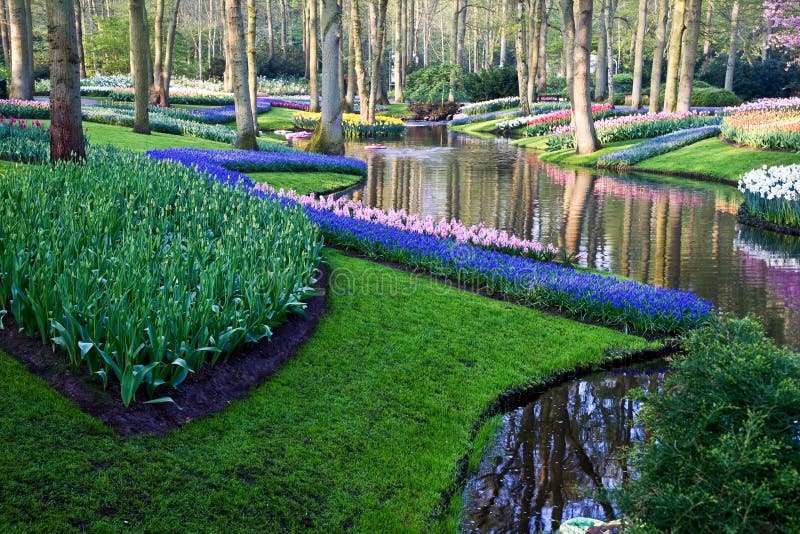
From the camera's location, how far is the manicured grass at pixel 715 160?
68.2ft

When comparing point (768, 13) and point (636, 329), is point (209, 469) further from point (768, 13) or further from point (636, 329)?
point (768, 13)

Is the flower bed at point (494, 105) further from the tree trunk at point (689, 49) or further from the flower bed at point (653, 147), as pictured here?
the flower bed at point (653, 147)

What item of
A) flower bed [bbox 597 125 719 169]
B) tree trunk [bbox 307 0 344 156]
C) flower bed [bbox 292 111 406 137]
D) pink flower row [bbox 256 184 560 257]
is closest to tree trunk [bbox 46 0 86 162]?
pink flower row [bbox 256 184 560 257]

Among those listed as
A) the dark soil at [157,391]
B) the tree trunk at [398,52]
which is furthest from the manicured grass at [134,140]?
the tree trunk at [398,52]

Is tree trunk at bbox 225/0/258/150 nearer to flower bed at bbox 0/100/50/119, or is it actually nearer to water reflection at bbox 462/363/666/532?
flower bed at bbox 0/100/50/119

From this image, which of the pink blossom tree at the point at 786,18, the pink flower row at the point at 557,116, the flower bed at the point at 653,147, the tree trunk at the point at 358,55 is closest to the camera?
the flower bed at the point at 653,147

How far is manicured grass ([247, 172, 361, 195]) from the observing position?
17009 mm

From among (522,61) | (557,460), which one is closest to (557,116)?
(522,61)

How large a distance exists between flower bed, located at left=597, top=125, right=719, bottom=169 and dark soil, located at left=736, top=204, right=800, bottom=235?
897 cm

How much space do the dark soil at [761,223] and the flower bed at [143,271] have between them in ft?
31.8

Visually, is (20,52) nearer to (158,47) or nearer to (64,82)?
(158,47)

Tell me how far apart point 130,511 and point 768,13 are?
152ft

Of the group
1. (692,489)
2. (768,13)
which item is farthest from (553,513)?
(768,13)

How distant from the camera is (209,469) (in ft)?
15.5
